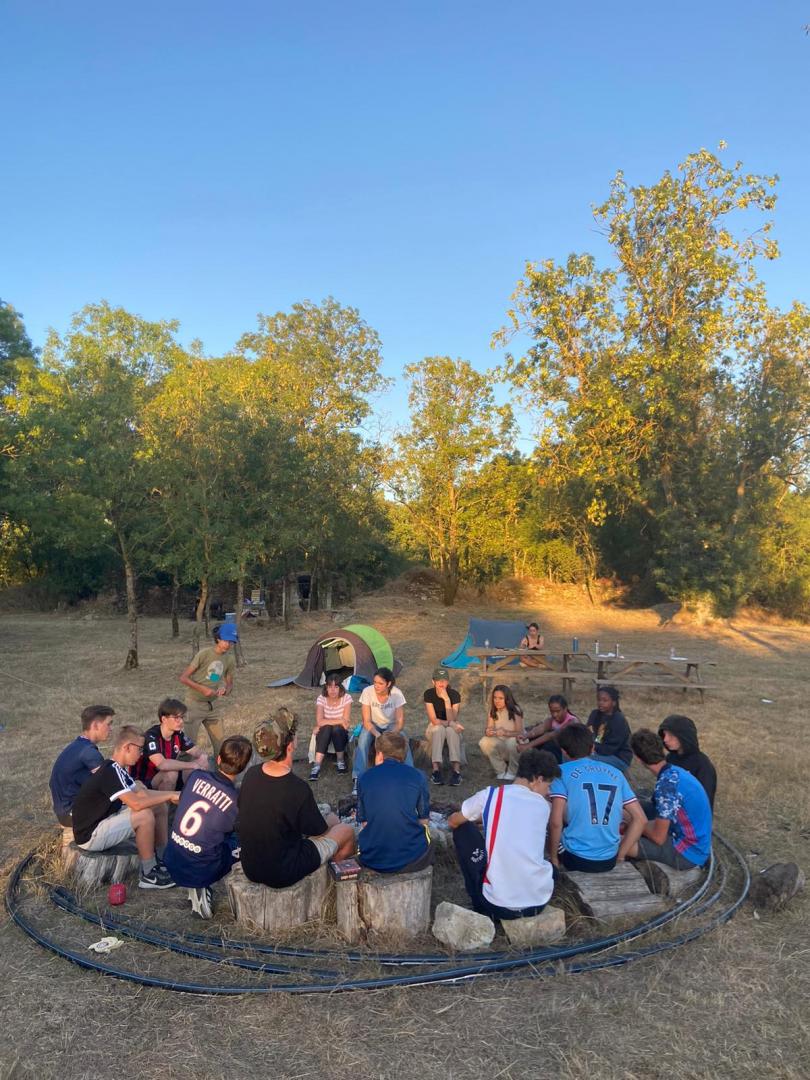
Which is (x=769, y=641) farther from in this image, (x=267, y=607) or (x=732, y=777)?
(x=267, y=607)

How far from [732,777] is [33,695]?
10445mm

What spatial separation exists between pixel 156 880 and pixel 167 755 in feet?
4.26

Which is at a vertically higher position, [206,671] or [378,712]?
[206,671]

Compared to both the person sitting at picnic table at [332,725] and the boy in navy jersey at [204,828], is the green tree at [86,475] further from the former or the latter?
the boy in navy jersey at [204,828]

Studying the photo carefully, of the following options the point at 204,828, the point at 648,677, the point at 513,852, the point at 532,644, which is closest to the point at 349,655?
the point at 532,644

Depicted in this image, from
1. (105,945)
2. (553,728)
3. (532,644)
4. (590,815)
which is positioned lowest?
(105,945)

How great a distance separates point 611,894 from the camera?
451 centimetres

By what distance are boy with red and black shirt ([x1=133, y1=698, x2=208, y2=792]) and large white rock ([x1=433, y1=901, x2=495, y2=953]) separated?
2.67 meters

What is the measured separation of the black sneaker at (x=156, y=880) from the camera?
489 centimetres

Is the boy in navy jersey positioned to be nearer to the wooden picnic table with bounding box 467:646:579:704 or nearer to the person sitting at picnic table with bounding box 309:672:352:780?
the person sitting at picnic table with bounding box 309:672:352:780

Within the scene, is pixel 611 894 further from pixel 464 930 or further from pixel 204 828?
pixel 204 828

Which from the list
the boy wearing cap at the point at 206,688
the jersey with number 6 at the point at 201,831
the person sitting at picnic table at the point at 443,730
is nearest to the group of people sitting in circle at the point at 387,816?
the jersey with number 6 at the point at 201,831

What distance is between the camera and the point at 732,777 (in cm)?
740

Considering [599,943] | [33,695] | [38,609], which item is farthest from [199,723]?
[38,609]
